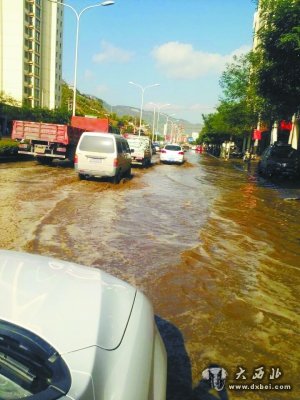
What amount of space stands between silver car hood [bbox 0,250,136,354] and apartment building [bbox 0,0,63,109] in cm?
7562

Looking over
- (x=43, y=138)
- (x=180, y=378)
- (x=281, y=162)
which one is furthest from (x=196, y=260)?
(x=281, y=162)

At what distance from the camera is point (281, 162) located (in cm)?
1988

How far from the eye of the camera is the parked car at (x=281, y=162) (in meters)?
19.6

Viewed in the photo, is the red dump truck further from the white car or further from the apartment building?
the apartment building

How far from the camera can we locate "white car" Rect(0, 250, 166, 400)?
1.44m

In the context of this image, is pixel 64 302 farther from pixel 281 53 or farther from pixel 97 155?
pixel 281 53

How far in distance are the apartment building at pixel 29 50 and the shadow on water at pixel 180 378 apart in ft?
246

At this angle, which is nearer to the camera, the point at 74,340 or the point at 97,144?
the point at 74,340

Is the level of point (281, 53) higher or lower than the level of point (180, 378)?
higher

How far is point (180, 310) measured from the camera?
4.01 meters

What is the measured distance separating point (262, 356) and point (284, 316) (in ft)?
2.99

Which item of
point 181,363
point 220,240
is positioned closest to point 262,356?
point 181,363

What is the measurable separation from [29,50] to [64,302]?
8984 cm

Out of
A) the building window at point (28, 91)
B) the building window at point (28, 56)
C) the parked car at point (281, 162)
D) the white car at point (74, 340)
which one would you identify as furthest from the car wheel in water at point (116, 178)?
the building window at point (28, 56)
